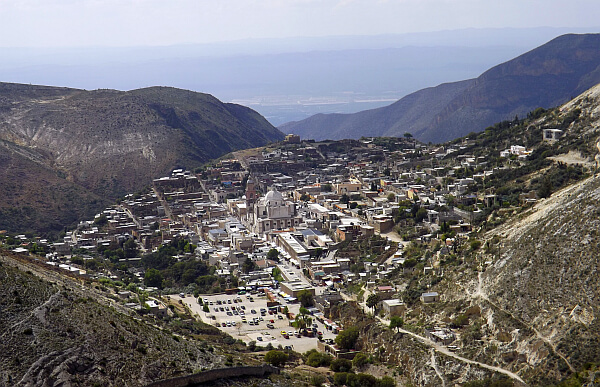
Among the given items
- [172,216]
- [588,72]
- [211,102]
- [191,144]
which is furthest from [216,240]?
[588,72]

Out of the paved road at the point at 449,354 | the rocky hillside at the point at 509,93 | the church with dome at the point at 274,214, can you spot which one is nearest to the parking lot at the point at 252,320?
the paved road at the point at 449,354

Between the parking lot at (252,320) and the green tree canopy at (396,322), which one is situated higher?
the green tree canopy at (396,322)

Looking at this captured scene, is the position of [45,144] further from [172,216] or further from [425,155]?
[425,155]

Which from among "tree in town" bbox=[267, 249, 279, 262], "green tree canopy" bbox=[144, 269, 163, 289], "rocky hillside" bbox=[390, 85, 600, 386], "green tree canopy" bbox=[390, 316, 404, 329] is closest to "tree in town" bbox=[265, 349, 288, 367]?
"rocky hillside" bbox=[390, 85, 600, 386]

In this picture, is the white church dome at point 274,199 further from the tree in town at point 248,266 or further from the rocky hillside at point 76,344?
the rocky hillside at point 76,344

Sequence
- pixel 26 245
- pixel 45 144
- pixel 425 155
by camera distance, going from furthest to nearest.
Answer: pixel 45 144 < pixel 425 155 < pixel 26 245

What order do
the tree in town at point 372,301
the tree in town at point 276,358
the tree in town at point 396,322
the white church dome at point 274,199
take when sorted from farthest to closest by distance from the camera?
1. the white church dome at point 274,199
2. the tree in town at point 372,301
3. the tree in town at point 396,322
4. the tree in town at point 276,358
